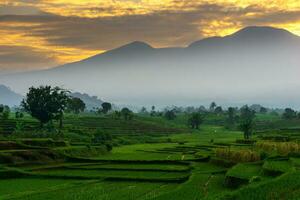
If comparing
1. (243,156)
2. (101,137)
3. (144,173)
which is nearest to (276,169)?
(243,156)

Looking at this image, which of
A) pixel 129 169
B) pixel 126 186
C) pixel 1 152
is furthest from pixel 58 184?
pixel 1 152

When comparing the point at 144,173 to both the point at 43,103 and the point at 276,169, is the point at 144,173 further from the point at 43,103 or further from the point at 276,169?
the point at 43,103

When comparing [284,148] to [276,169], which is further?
[284,148]

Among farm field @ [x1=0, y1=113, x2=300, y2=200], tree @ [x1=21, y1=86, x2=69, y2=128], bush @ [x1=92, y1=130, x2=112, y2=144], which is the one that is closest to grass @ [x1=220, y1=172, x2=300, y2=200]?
farm field @ [x1=0, y1=113, x2=300, y2=200]

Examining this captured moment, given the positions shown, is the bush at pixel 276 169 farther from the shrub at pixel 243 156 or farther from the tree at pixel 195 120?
the tree at pixel 195 120

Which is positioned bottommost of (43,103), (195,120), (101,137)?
(101,137)

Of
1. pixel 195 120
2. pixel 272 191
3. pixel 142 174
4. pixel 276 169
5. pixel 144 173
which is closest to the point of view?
pixel 272 191

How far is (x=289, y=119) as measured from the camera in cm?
13900

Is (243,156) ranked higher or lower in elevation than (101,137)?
lower

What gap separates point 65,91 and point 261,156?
50400 millimetres

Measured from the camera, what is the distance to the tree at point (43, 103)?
82125 millimetres

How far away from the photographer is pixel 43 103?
270ft

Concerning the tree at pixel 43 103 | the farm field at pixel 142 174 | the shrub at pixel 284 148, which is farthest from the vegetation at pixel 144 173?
the tree at pixel 43 103

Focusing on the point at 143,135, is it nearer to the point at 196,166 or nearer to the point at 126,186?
the point at 196,166
